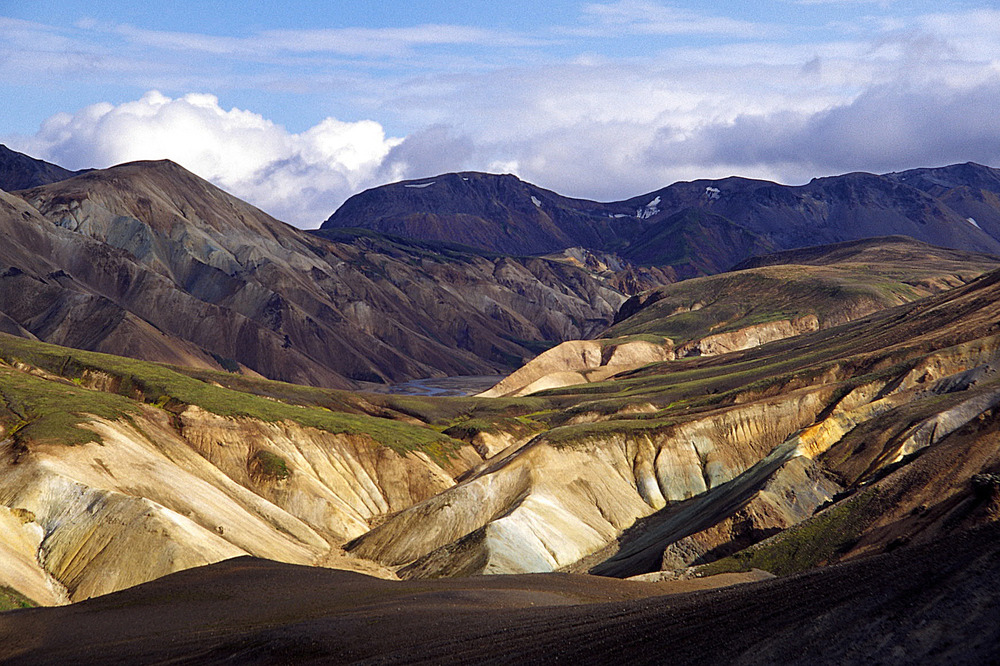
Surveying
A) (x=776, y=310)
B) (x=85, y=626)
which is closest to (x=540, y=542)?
(x=85, y=626)

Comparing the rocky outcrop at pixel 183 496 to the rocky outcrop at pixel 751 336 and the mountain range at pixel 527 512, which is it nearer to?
the mountain range at pixel 527 512

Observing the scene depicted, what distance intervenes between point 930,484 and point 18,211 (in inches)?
7308

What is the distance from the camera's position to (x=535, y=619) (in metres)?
29.6

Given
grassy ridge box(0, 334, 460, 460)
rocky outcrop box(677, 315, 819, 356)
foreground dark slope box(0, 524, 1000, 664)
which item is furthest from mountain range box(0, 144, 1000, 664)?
rocky outcrop box(677, 315, 819, 356)

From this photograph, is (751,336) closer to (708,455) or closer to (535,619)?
(708,455)

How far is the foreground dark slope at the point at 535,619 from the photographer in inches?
695

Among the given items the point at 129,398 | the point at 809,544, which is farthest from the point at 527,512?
the point at 129,398

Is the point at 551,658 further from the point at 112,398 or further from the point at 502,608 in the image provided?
the point at 112,398

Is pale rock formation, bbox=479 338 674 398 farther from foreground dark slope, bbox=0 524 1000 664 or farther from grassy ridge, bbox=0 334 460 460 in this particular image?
foreground dark slope, bbox=0 524 1000 664

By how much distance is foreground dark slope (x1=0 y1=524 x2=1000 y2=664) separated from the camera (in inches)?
695

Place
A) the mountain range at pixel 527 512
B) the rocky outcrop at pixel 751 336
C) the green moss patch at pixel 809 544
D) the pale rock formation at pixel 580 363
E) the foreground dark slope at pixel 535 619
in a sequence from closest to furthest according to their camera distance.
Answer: the foreground dark slope at pixel 535 619, the mountain range at pixel 527 512, the green moss patch at pixel 809 544, the pale rock formation at pixel 580 363, the rocky outcrop at pixel 751 336

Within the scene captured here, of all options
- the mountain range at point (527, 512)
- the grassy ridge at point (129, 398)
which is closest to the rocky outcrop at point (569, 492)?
the mountain range at point (527, 512)

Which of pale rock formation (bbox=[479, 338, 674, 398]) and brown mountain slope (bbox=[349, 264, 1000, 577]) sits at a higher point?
pale rock formation (bbox=[479, 338, 674, 398])

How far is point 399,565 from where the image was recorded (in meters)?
74.1
